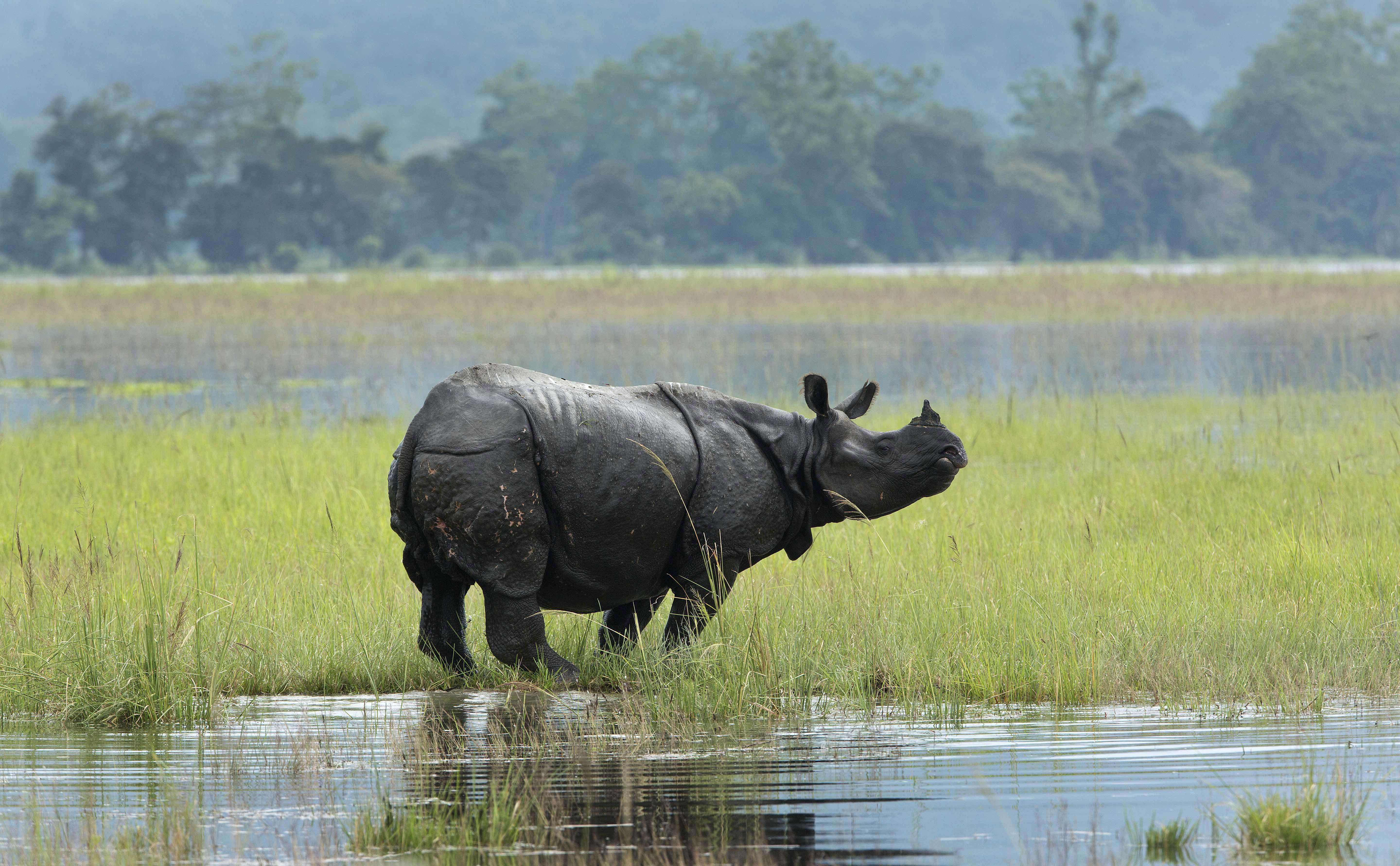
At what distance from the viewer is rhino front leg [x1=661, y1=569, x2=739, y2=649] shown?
6.12 meters

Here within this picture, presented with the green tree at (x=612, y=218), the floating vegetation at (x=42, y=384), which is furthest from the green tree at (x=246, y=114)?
the floating vegetation at (x=42, y=384)

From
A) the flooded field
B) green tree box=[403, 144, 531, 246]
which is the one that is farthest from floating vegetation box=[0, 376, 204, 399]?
green tree box=[403, 144, 531, 246]

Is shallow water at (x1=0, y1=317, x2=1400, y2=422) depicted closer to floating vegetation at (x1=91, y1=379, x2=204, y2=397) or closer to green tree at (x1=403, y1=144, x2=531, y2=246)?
floating vegetation at (x1=91, y1=379, x2=204, y2=397)

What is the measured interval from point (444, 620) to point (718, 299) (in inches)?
1303

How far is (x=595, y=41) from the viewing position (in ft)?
586

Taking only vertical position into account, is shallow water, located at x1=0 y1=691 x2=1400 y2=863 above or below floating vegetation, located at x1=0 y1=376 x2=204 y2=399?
below

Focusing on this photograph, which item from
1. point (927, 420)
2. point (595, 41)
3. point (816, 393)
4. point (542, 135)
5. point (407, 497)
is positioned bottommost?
point (407, 497)

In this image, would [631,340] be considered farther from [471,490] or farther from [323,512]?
[471,490]

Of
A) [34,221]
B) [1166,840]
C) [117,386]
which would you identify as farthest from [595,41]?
[1166,840]

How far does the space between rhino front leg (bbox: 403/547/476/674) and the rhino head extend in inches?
Result: 57.6

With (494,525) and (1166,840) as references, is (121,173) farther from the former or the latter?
(1166,840)

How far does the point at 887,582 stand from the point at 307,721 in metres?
2.98

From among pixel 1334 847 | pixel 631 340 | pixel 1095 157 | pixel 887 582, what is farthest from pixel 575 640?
pixel 1095 157

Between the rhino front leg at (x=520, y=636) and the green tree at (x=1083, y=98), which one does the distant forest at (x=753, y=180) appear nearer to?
the green tree at (x=1083, y=98)
